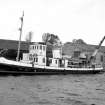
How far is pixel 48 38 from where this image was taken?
97.2m

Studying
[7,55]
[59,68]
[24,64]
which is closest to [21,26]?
[24,64]

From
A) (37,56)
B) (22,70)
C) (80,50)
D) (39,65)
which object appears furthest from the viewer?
(80,50)

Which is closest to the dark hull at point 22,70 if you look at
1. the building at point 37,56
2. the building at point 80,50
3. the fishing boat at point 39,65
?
the fishing boat at point 39,65

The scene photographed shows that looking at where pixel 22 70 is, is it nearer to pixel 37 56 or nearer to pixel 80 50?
pixel 37 56

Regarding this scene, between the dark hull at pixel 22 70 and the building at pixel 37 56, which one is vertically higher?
the building at pixel 37 56

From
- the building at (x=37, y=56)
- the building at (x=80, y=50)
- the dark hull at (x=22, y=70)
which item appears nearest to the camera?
the dark hull at (x=22, y=70)

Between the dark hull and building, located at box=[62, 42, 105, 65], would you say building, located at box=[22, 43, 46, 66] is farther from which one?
building, located at box=[62, 42, 105, 65]

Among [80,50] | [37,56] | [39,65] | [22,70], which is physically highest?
[80,50]

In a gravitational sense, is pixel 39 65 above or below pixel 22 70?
above

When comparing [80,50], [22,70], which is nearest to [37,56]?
[22,70]

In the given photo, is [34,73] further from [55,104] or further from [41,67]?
[55,104]

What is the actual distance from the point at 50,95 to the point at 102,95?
4673 millimetres

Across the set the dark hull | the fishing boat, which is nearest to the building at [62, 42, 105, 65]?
the fishing boat

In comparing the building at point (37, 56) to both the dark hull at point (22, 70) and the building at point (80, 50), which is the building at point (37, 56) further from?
the building at point (80, 50)
